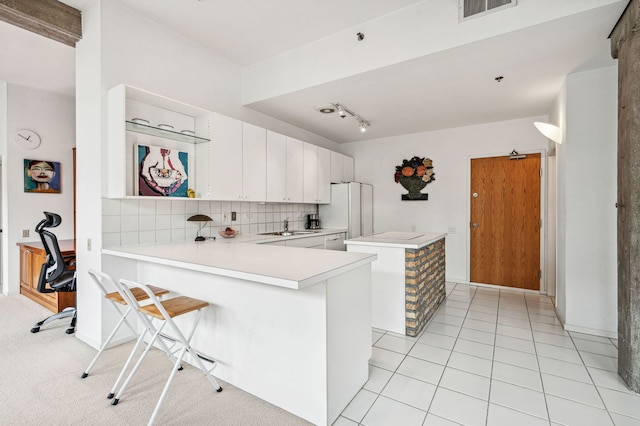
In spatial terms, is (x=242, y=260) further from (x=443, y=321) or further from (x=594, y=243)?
(x=594, y=243)

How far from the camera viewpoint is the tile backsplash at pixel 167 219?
2578 mm

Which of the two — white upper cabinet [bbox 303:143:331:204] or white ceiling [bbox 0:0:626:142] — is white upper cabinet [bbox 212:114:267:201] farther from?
white upper cabinet [bbox 303:143:331:204]

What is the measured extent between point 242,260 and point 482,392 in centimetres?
178

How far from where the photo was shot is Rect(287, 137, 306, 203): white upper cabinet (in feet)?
13.9

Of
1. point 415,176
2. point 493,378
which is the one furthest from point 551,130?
point 493,378

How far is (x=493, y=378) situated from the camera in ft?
7.09

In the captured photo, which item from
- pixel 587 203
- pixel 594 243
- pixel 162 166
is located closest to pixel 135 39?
pixel 162 166

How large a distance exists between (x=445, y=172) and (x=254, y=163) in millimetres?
3181

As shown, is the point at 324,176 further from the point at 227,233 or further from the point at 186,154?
the point at 186,154

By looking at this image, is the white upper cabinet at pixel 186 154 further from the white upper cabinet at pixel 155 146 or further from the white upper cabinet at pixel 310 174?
the white upper cabinet at pixel 310 174

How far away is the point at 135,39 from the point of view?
2709 mm

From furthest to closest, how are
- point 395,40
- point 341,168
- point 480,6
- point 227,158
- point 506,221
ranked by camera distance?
point 341,168 → point 506,221 → point 227,158 → point 395,40 → point 480,6

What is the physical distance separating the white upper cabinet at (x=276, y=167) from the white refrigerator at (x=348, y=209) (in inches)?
50.8

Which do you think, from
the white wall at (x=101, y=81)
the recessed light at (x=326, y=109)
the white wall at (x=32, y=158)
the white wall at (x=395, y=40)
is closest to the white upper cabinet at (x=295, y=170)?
the recessed light at (x=326, y=109)
